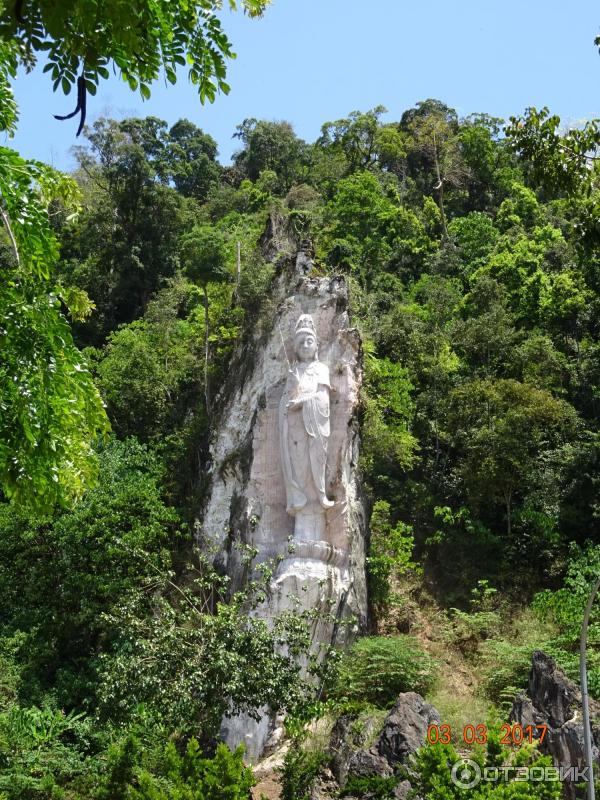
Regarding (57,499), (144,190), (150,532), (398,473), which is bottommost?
(57,499)

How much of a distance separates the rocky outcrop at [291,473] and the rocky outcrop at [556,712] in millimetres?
3480

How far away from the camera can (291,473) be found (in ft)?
54.9

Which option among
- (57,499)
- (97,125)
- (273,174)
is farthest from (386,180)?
(57,499)

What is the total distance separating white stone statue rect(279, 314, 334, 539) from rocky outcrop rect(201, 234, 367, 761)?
0.16ft

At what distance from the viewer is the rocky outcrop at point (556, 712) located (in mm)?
11750

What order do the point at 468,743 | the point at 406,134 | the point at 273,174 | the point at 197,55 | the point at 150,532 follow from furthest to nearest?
the point at 406,134
the point at 273,174
the point at 150,532
the point at 468,743
the point at 197,55

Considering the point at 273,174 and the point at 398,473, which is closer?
the point at 398,473

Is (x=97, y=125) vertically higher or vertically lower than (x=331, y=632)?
higher

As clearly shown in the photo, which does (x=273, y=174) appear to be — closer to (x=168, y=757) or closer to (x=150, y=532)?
(x=150, y=532)

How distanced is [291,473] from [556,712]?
231 inches

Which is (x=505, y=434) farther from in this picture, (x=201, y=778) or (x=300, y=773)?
(x=201, y=778)

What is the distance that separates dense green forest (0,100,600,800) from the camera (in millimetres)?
12055

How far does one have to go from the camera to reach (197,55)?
20.6ft

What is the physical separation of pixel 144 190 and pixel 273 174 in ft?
28.0
